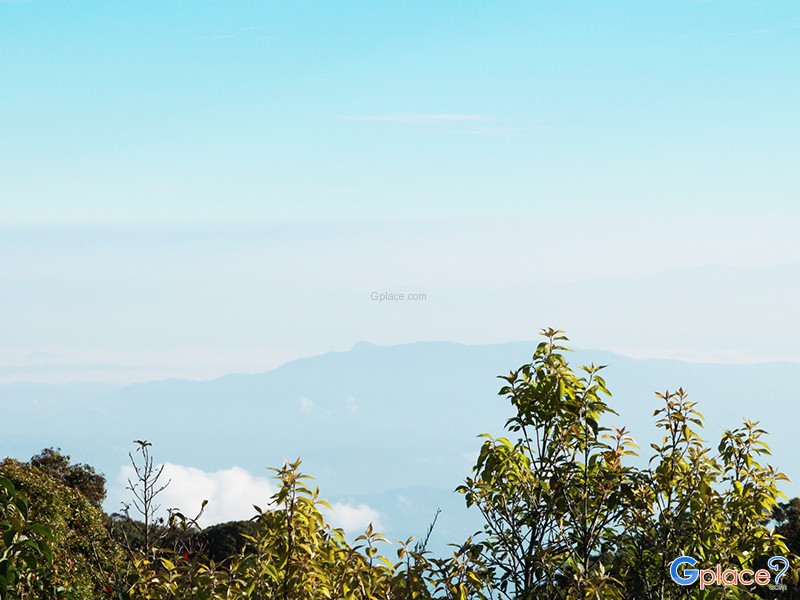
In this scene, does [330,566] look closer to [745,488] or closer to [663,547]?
[663,547]

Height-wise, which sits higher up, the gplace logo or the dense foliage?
the dense foliage

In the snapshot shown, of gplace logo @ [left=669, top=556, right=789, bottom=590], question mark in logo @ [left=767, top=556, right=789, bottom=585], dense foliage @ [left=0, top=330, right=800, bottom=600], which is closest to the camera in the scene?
dense foliage @ [left=0, top=330, right=800, bottom=600]

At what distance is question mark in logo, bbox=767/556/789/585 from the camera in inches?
258

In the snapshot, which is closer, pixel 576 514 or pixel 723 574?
pixel 723 574

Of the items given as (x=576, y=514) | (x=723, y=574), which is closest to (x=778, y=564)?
(x=723, y=574)

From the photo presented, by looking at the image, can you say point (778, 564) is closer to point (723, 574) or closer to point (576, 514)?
point (723, 574)

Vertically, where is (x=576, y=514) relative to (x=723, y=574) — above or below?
above

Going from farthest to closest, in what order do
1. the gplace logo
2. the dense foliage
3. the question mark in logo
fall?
1. the question mark in logo
2. the gplace logo
3. the dense foliage

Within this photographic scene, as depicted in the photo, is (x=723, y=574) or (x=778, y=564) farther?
(x=778, y=564)

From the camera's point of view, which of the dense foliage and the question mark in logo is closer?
the dense foliage

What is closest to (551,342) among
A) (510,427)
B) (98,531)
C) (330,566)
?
(510,427)

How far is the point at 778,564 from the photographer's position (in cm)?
674

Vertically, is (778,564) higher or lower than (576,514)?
lower

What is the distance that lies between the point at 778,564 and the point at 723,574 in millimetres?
799
